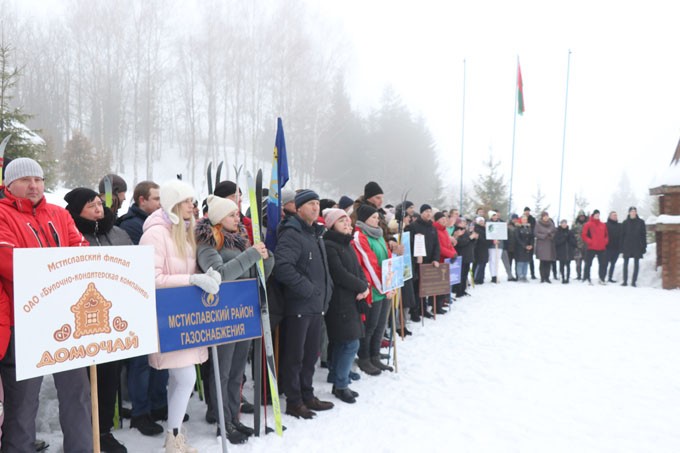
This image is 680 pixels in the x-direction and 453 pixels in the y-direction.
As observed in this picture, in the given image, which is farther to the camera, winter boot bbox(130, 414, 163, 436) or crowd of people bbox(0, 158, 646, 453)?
winter boot bbox(130, 414, 163, 436)

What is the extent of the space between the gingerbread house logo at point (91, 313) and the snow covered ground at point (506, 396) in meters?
1.52

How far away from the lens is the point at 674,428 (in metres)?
4.38

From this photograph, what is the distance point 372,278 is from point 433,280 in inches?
136

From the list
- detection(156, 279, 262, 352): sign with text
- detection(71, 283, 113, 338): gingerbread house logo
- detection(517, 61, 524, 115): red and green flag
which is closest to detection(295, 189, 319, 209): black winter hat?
detection(156, 279, 262, 352): sign with text

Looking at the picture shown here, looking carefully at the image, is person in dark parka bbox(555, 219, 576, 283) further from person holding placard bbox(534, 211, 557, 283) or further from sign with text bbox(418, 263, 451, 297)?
sign with text bbox(418, 263, 451, 297)

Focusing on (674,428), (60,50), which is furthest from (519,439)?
(60,50)

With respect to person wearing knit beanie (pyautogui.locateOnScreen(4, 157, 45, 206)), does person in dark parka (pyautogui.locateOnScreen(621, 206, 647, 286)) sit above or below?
below

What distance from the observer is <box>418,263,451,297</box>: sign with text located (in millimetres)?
8523

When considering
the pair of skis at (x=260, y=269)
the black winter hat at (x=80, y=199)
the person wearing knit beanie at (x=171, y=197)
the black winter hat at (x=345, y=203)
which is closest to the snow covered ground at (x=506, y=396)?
the pair of skis at (x=260, y=269)

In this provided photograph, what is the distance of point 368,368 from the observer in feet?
19.4

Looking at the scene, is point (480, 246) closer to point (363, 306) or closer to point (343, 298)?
point (363, 306)

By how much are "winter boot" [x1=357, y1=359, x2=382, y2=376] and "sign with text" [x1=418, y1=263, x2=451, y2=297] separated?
2.79m

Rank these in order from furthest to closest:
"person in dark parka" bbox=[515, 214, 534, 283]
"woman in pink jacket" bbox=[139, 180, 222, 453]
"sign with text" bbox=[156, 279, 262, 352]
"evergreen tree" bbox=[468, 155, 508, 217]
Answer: "evergreen tree" bbox=[468, 155, 508, 217]
"person in dark parka" bbox=[515, 214, 534, 283]
"woman in pink jacket" bbox=[139, 180, 222, 453]
"sign with text" bbox=[156, 279, 262, 352]

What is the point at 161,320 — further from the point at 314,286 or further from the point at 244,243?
the point at 314,286
